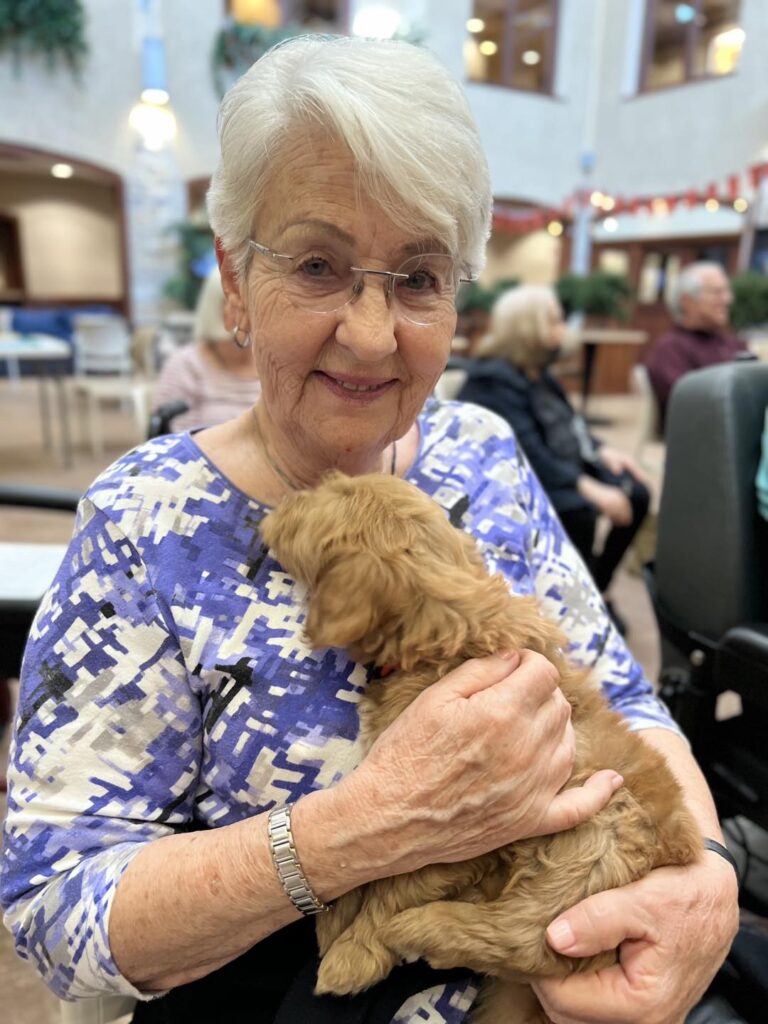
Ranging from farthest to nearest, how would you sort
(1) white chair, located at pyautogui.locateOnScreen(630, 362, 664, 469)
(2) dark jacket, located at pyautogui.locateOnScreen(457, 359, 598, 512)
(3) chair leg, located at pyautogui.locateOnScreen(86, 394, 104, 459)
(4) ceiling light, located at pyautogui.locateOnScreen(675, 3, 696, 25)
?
(4) ceiling light, located at pyautogui.locateOnScreen(675, 3, 696, 25) → (3) chair leg, located at pyautogui.locateOnScreen(86, 394, 104, 459) → (1) white chair, located at pyautogui.locateOnScreen(630, 362, 664, 469) → (2) dark jacket, located at pyautogui.locateOnScreen(457, 359, 598, 512)

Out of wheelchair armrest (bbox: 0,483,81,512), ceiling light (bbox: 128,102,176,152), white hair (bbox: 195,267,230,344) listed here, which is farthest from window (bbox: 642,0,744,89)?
wheelchair armrest (bbox: 0,483,81,512)

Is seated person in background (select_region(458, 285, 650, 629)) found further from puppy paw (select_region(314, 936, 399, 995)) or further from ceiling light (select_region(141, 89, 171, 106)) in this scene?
ceiling light (select_region(141, 89, 171, 106))

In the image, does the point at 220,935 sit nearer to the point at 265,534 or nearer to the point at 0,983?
the point at 265,534

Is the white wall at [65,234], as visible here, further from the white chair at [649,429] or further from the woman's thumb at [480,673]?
the woman's thumb at [480,673]

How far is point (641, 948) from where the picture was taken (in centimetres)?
97

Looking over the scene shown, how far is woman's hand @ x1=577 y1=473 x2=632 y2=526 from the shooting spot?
12.8 feet

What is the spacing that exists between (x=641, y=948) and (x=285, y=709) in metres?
0.56

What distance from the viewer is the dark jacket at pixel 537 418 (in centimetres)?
367

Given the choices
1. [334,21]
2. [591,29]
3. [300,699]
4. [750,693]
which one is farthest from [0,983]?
[591,29]

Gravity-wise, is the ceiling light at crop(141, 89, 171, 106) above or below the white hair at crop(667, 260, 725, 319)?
above

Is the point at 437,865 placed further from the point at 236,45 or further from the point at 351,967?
the point at 236,45

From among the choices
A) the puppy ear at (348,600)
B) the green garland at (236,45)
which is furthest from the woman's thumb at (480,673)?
the green garland at (236,45)

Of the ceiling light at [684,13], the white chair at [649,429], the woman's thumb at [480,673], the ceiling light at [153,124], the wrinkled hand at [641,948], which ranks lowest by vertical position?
the white chair at [649,429]

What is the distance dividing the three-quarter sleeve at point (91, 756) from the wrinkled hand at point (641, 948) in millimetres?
551
